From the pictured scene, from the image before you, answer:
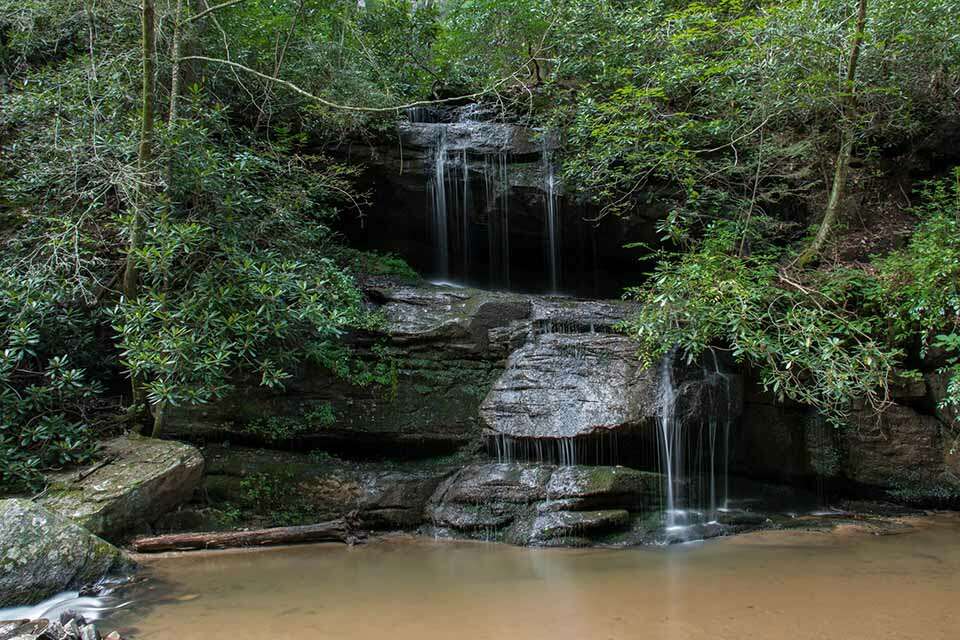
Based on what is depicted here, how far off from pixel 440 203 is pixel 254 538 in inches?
246

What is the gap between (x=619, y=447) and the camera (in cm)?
668

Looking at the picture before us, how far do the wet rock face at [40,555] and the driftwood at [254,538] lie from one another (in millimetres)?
828

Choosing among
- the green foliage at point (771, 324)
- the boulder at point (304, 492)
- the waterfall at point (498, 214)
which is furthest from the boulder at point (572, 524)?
the waterfall at point (498, 214)

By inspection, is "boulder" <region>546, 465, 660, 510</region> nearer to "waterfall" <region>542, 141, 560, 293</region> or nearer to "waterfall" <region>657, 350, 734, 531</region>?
"waterfall" <region>657, 350, 734, 531</region>

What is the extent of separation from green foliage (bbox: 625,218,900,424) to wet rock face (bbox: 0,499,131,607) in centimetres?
532

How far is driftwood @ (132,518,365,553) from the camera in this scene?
5.49 metres

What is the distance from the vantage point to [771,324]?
676 cm

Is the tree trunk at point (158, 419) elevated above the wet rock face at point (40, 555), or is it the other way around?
the tree trunk at point (158, 419)

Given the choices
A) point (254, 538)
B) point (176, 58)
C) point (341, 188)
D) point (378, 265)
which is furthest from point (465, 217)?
point (254, 538)

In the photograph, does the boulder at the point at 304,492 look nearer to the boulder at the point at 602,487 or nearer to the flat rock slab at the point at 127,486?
the flat rock slab at the point at 127,486

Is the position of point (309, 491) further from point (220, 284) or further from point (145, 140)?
point (145, 140)

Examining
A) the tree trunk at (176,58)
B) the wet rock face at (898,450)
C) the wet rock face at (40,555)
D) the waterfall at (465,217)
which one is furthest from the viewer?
the waterfall at (465,217)

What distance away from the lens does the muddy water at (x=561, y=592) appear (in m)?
3.85

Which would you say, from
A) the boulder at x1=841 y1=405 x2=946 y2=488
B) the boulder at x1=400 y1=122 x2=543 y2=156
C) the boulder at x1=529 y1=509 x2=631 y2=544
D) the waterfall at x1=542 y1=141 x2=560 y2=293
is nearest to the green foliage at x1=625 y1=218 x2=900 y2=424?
the boulder at x1=841 y1=405 x2=946 y2=488
